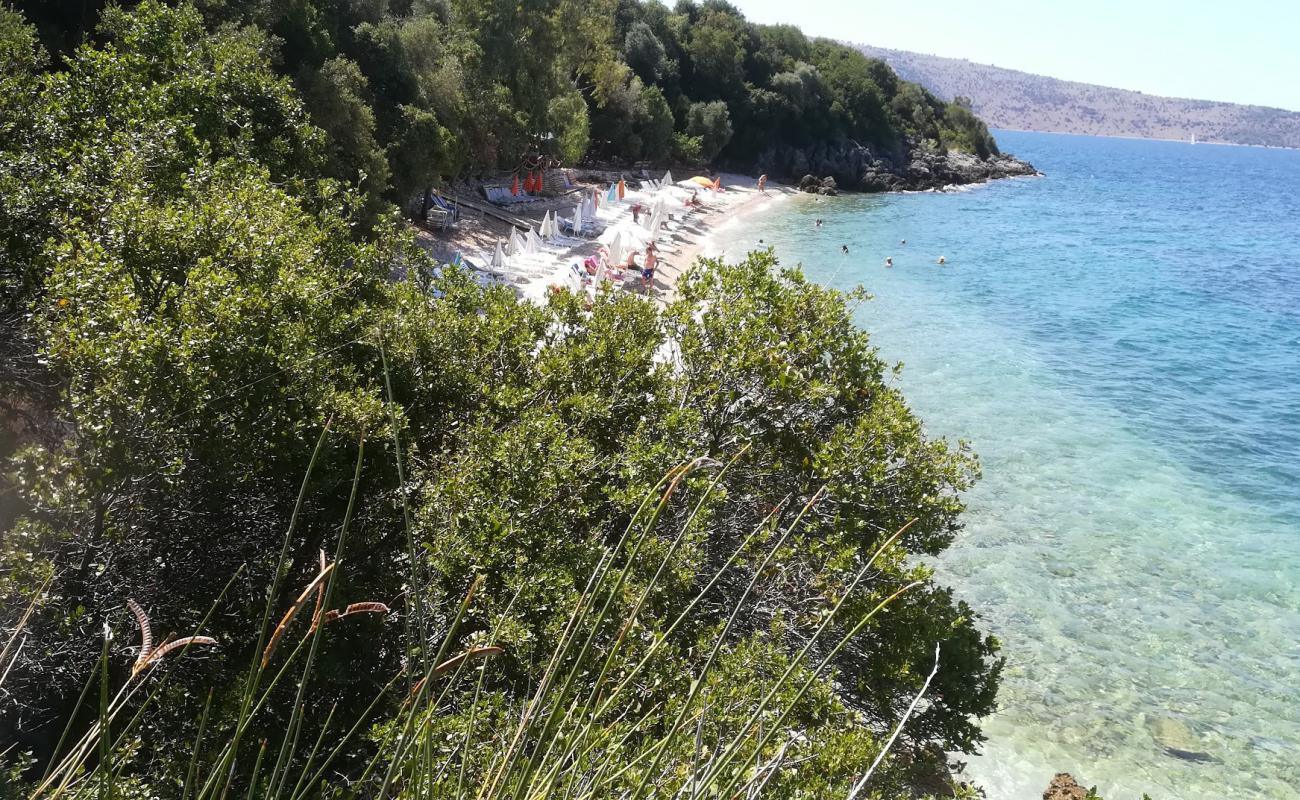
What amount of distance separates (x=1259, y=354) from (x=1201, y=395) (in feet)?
24.6

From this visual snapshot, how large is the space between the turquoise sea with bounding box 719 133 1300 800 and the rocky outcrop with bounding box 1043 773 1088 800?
340 mm

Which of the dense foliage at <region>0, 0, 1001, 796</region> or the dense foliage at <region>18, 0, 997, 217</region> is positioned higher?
the dense foliage at <region>18, 0, 997, 217</region>

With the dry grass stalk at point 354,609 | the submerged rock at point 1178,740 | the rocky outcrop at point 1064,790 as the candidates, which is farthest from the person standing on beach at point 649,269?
the dry grass stalk at point 354,609

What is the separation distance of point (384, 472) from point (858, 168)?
61.6 meters

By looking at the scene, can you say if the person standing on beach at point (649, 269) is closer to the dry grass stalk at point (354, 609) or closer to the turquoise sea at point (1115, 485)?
the turquoise sea at point (1115, 485)

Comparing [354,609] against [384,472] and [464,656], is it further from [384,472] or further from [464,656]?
[384,472]

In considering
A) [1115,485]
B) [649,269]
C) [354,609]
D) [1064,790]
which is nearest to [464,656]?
[354,609]

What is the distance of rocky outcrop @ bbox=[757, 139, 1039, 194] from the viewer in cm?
6106

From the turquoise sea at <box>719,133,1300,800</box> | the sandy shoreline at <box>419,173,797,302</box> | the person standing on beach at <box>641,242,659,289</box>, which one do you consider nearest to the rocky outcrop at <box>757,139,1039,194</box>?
the turquoise sea at <box>719,133,1300,800</box>

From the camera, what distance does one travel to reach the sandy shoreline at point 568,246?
2198cm

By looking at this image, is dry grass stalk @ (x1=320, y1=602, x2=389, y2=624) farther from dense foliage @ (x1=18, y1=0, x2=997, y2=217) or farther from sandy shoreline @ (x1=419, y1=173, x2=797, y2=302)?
dense foliage @ (x1=18, y1=0, x2=997, y2=217)

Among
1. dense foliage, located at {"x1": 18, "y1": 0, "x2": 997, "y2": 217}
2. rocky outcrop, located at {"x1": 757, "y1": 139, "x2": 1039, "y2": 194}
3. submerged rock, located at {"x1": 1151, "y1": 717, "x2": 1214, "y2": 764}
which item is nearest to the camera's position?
submerged rock, located at {"x1": 1151, "y1": 717, "x2": 1214, "y2": 764}

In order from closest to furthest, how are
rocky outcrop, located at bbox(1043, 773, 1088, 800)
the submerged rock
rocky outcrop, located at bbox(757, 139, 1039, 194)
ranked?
rocky outcrop, located at bbox(1043, 773, 1088, 800) < the submerged rock < rocky outcrop, located at bbox(757, 139, 1039, 194)

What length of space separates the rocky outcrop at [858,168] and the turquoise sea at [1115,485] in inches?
723
